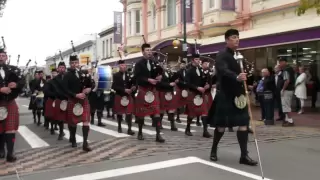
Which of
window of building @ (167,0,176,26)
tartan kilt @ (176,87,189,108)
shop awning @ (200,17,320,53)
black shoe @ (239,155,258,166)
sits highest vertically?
window of building @ (167,0,176,26)

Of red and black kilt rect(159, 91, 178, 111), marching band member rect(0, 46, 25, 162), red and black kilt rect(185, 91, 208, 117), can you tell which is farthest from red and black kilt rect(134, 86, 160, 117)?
red and black kilt rect(159, 91, 178, 111)

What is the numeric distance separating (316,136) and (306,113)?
5970 mm

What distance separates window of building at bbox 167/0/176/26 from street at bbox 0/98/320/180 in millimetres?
20564

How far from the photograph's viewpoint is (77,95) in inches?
303

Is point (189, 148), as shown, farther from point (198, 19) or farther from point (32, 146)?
point (198, 19)

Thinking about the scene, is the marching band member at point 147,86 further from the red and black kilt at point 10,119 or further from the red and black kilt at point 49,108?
the red and black kilt at point 49,108

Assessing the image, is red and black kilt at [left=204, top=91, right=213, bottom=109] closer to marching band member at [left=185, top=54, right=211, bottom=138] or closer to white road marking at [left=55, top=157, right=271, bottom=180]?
marching band member at [left=185, top=54, right=211, bottom=138]

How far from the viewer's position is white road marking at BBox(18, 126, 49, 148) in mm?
8948

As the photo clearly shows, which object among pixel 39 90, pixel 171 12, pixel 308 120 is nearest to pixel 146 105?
pixel 39 90

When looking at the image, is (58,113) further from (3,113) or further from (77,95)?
(3,113)

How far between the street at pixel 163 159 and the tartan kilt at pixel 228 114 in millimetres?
637

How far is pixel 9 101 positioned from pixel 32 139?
322 centimetres

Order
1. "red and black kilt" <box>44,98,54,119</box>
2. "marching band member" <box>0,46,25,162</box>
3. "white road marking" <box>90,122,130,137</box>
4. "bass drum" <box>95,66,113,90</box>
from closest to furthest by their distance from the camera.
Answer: "marching band member" <box>0,46,25,162</box>, "white road marking" <box>90,122,130,137</box>, "red and black kilt" <box>44,98,54,119</box>, "bass drum" <box>95,66,113,90</box>

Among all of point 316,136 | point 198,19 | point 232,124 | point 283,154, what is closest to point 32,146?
point 232,124
